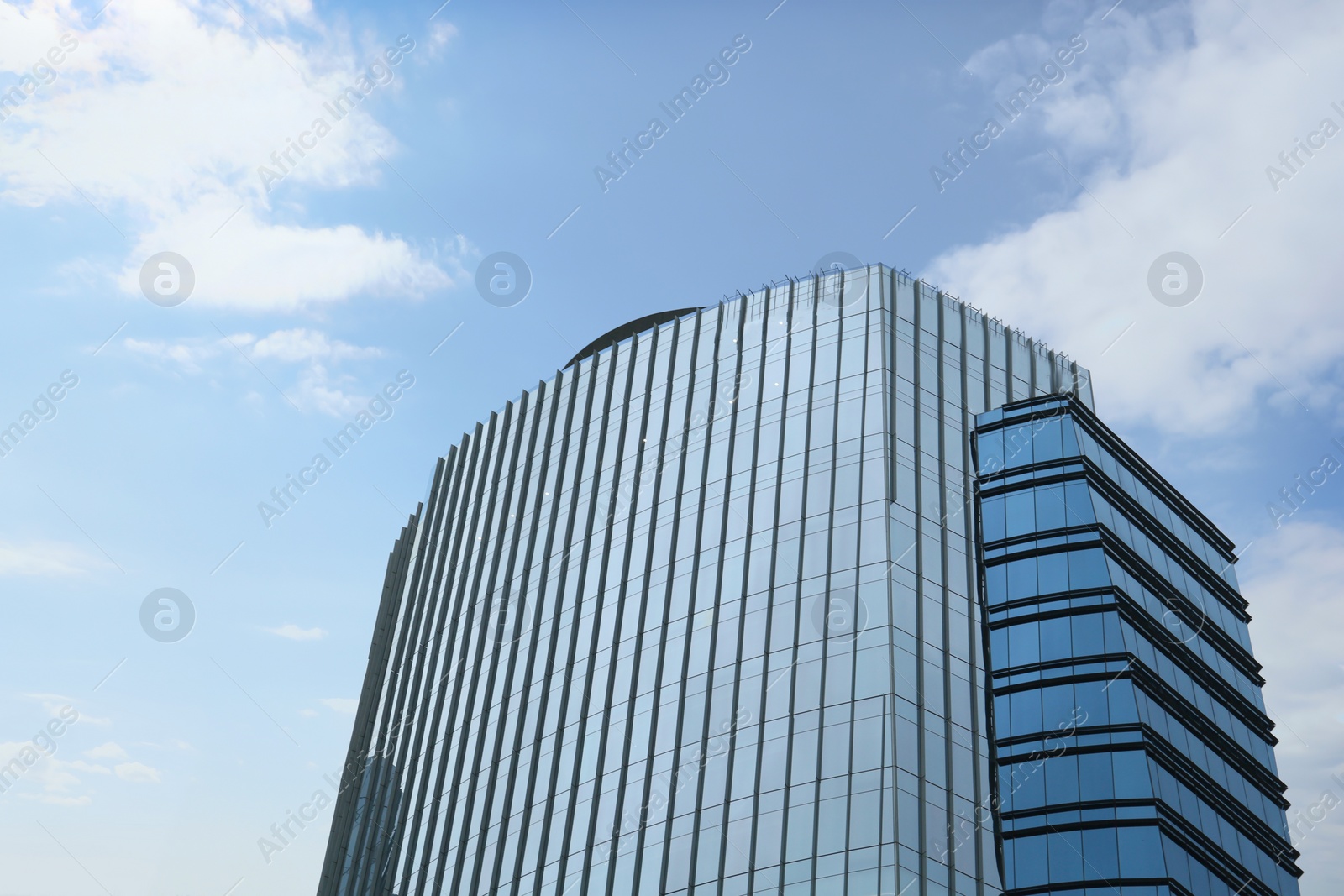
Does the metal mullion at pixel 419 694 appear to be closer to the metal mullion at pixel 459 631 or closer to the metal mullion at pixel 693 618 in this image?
the metal mullion at pixel 459 631

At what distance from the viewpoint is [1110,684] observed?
1959 inches

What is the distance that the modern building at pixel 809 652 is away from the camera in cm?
4684

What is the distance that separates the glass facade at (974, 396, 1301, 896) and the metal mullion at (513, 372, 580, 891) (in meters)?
21.8

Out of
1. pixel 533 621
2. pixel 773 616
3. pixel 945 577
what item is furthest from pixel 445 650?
pixel 945 577

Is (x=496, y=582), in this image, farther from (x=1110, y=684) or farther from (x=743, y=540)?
(x=1110, y=684)

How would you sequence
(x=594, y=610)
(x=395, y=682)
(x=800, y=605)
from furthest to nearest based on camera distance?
(x=395, y=682), (x=594, y=610), (x=800, y=605)

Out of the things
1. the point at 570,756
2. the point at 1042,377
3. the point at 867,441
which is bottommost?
the point at 570,756

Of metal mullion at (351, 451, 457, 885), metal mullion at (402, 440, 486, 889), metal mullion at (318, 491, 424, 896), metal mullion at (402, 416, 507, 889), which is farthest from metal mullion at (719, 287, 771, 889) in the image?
metal mullion at (318, 491, 424, 896)

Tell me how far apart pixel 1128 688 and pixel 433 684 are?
39.4 m

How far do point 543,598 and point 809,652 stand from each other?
20033 mm

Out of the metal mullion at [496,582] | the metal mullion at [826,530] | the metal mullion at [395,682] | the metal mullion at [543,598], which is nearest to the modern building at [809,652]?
the metal mullion at [826,530]

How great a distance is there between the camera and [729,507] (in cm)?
5791

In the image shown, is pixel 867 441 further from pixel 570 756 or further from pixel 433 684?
pixel 433 684

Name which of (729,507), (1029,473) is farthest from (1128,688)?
(729,507)
